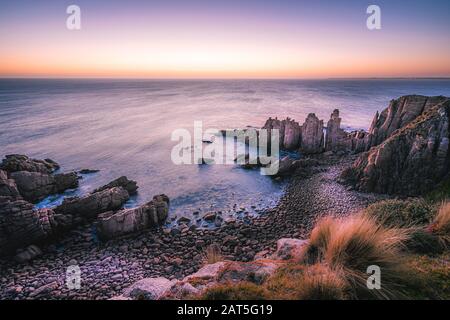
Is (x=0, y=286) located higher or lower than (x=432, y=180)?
lower

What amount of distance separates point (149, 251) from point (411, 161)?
76.8 ft

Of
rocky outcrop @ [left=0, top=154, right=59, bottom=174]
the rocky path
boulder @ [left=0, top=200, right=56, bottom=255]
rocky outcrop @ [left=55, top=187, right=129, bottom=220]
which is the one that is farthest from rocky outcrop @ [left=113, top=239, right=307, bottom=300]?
rocky outcrop @ [left=0, top=154, right=59, bottom=174]

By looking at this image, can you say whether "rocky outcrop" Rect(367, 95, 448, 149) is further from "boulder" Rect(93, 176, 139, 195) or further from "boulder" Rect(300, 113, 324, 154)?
"boulder" Rect(93, 176, 139, 195)

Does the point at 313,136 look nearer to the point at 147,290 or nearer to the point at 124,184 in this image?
the point at 124,184

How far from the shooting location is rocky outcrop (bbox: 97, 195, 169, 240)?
19516 mm

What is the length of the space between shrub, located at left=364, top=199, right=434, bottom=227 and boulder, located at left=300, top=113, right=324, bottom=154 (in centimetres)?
2898

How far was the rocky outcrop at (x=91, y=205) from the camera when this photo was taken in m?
21.6

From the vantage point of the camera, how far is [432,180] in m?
21.5

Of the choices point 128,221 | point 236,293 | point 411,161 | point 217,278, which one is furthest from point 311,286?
point 411,161

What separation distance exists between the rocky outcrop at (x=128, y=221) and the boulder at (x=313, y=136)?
26480mm
